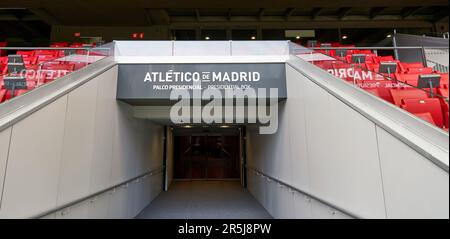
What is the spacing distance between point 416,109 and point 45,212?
4.33 meters

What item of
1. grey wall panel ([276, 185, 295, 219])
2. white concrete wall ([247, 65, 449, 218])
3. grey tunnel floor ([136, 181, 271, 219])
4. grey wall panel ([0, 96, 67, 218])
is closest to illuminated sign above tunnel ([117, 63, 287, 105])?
white concrete wall ([247, 65, 449, 218])

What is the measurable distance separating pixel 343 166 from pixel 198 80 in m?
3.51

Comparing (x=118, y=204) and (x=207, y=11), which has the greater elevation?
(x=207, y=11)

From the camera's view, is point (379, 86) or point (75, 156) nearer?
point (379, 86)

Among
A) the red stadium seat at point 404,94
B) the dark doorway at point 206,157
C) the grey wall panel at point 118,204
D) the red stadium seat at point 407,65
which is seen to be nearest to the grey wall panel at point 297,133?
the red stadium seat at point 404,94

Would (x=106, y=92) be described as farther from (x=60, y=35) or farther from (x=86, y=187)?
(x=60, y=35)

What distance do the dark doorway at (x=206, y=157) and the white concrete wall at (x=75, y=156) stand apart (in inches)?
317

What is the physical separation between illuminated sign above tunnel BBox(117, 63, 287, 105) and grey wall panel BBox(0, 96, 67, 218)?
2.22m

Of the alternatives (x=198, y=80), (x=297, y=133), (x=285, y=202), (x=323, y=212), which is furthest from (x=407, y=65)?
(x=198, y=80)

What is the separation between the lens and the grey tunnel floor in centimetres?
624

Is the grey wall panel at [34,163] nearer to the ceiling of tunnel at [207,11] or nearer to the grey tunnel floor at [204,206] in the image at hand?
the grey tunnel floor at [204,206]

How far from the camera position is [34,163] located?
2.52 m

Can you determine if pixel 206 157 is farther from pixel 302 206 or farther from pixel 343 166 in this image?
pixel 343 166

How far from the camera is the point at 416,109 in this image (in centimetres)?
292
